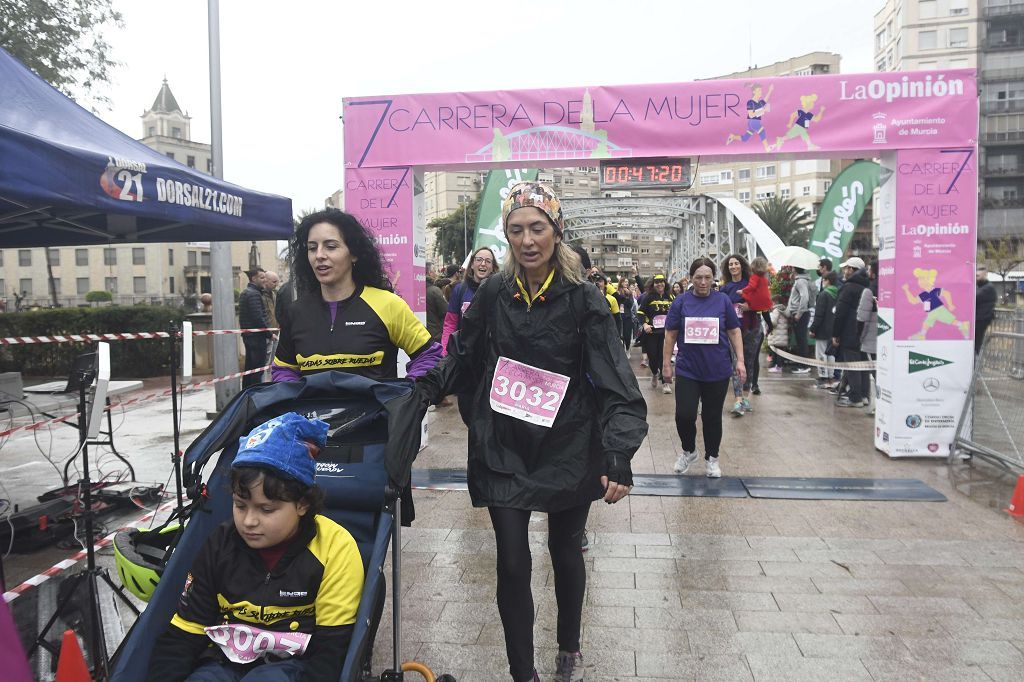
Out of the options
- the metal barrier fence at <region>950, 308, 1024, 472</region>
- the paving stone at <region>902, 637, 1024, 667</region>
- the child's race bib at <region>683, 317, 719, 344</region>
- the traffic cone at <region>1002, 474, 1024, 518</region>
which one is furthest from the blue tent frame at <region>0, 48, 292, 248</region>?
the metal barrier fence at <region>950, 308, 1024, 472</region>

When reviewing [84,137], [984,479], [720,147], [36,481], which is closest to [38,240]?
[36,481]

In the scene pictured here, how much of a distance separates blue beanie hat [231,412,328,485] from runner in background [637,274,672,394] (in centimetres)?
1000

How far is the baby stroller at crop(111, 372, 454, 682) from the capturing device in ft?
8.02

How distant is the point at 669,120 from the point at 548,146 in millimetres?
1170

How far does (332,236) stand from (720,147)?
15.9 feet

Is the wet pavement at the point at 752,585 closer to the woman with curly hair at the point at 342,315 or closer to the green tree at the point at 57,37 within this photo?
the woman with curly hair at the point at 342,315

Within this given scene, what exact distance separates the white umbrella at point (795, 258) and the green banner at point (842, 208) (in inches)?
9.2

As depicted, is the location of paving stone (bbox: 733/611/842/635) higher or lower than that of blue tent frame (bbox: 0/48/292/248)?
lower

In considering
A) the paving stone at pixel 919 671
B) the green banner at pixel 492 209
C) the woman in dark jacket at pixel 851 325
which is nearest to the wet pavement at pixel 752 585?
the paving stone at pixel 919 671

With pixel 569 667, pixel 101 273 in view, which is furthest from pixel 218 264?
pixel 101 273

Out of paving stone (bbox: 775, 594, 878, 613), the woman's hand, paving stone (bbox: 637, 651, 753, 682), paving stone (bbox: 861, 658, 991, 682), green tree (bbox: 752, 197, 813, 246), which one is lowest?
paving stone (bbox: 775, 594, 878, 613)

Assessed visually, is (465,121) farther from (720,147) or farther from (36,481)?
(36,481)

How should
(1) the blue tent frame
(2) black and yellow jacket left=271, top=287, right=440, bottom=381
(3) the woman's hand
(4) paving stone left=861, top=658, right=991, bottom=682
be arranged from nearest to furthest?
(3) the woman's hand → (4) paving stone left=861, top=658, right=991, bottom=682 → (2) black and yellow jacket left=271, top=287, right=440, bottom=381 → (1) the blue tent frame

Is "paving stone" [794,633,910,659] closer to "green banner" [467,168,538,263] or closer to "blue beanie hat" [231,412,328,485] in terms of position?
"blue beanie hat" [231,412,328,485]
